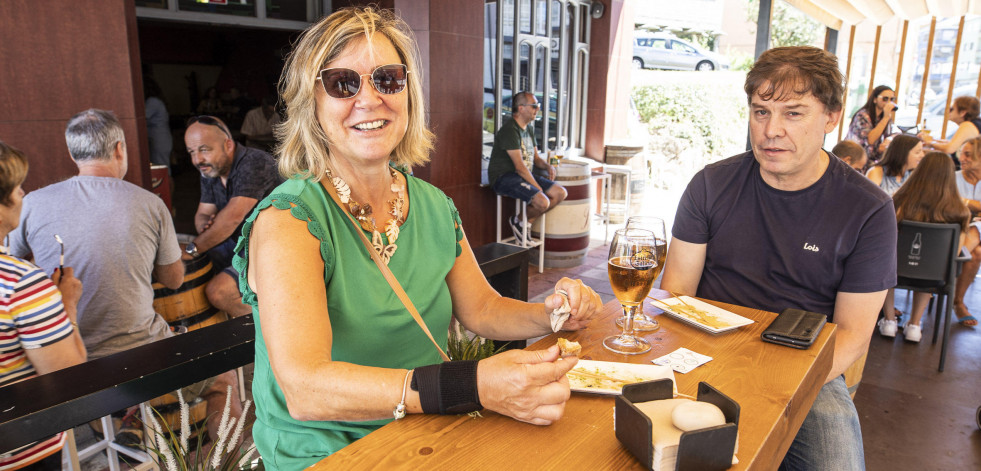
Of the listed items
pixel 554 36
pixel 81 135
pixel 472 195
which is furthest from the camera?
pixel 554 36

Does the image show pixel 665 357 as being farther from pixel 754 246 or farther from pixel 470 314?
pixel 754 246

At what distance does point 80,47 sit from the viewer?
3.17 metres

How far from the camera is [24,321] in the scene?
1673 millimetres

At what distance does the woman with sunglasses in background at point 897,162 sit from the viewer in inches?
181

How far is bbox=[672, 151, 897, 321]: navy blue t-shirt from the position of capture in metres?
1.77

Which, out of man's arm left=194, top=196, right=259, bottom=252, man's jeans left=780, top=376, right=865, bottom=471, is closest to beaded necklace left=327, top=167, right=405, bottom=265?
man's jeans left=780, top=376, right=865, bottom=471

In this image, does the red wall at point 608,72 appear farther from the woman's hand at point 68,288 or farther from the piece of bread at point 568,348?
the piece of bread at point 568,348

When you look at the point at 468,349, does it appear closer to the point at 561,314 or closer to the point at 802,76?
the point at 561,314

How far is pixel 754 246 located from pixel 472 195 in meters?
4.17

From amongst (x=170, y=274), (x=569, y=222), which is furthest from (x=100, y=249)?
(x=569, y=222)

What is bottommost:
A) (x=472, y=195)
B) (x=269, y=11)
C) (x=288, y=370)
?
(x=472, y=195)

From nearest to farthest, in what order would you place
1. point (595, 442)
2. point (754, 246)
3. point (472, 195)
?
point (595, 442), point (754, 246), point (472, 195)

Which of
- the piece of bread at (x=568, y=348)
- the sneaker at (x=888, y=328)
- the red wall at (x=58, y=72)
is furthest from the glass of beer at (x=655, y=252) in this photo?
the sneaker at (x=888, y=328)

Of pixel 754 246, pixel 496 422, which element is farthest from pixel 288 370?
pixel 754 246
